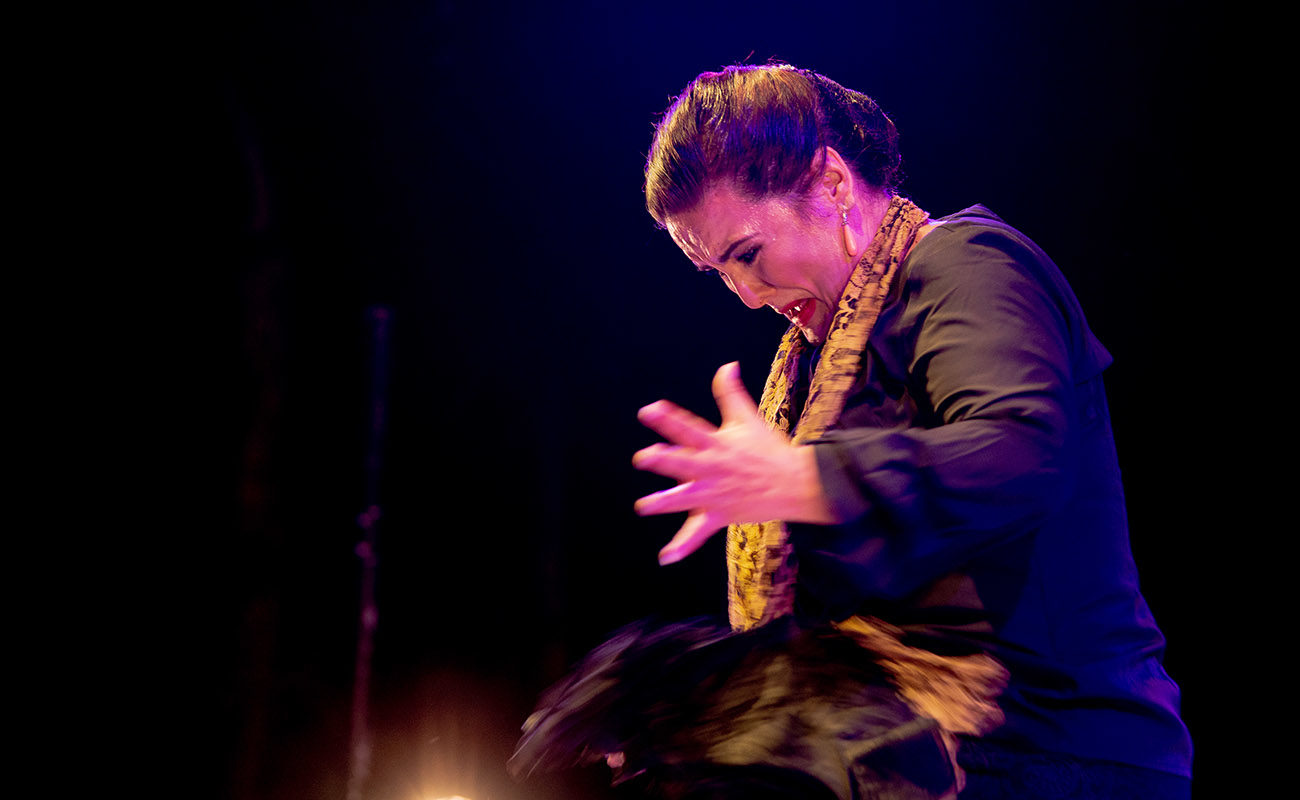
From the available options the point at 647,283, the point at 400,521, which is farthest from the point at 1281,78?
the point at 400,521

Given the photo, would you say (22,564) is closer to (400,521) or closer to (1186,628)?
(400,521)

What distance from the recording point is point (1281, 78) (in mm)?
2418

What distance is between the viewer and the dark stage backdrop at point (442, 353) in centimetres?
324

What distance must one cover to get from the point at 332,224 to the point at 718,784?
330 centimetres

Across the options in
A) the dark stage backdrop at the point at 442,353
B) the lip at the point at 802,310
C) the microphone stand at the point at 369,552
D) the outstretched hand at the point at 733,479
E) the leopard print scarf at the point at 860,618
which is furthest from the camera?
the microphone stand at the point at 369,552

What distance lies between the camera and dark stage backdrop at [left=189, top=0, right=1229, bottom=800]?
3242 millimetres

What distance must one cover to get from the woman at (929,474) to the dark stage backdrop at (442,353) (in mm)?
1855

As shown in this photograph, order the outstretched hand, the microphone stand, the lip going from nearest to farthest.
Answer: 1. the outstretched hand
2. the lip
3. the microphone stand

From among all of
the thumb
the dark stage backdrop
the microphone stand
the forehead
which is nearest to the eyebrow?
the forehead

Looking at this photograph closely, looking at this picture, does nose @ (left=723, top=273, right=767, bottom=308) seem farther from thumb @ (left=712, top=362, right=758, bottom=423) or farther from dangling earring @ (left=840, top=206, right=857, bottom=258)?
thumb @ (left=712, top=362, right=758, bottom=423)

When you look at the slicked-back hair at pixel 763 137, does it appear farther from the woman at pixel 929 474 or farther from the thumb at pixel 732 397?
the thumb at pixel 732 397

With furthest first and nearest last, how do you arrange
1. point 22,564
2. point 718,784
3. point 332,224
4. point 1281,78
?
1. point 332,224
2. point 22,564
3. point 1281,78
4. point 718,784

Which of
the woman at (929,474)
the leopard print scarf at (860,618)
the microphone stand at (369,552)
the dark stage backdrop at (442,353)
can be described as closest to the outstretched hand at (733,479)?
the woman at (929,474)

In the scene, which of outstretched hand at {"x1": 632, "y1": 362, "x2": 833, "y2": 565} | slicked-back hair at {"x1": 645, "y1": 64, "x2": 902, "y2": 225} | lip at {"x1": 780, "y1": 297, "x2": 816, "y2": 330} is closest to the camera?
outstretched hand at {"x1": 632, "y1": 362, "x2": 833, "y2": 565}
